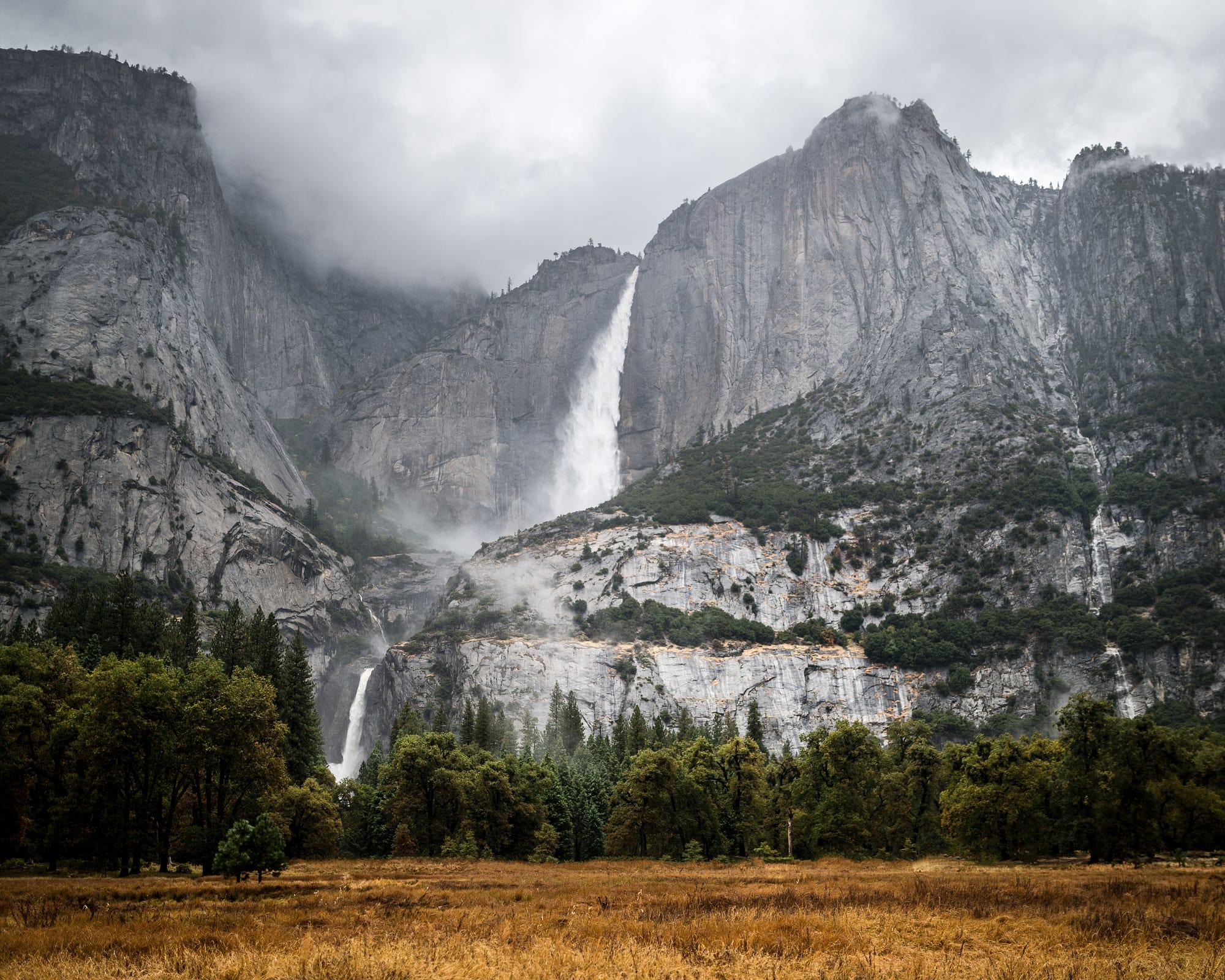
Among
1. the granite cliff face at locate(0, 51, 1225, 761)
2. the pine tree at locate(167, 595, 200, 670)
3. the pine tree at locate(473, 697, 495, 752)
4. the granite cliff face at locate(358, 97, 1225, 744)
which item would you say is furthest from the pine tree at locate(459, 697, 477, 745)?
the granite cliff face at locate(0, 51, 1225, 761)

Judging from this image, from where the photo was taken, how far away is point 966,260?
199m

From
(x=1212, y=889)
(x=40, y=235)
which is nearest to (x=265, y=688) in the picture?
(x=1212, y=889)

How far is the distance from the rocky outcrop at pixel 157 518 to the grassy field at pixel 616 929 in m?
113

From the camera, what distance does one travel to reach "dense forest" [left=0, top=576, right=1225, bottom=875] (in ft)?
141

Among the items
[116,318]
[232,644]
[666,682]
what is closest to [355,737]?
[666,682]

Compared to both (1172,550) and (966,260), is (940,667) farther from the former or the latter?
(966,260)

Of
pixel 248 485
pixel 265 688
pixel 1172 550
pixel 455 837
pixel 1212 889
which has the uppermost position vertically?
pixel 248 485

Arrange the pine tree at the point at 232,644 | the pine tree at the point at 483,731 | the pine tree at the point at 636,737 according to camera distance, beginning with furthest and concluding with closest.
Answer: the pine tree at the point at 483,731
the pine tree at the point at 636,737
the pine tree at the point at 232,644

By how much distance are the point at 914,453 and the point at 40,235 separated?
173657 millimetres

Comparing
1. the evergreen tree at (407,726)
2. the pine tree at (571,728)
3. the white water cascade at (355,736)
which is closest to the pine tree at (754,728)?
the pine tree at (571,728)

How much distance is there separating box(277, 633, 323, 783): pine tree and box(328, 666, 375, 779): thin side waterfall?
59.3m

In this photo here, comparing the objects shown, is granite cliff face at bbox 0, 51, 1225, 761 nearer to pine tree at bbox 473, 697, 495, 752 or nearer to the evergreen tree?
the evergreen tree

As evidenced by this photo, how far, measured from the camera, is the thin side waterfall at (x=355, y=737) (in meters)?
145

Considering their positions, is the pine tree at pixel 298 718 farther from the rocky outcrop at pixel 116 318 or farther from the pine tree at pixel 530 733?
the rocky outcrop at pixel 116 318
